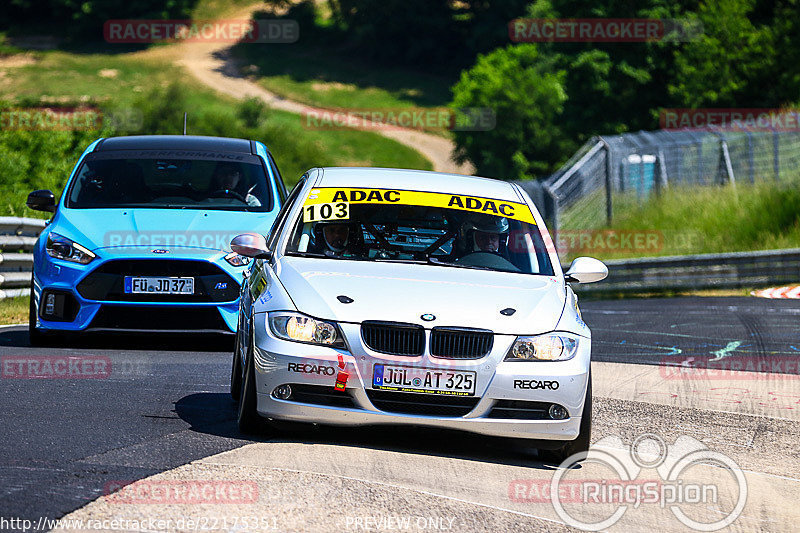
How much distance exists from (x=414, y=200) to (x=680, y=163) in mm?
21094

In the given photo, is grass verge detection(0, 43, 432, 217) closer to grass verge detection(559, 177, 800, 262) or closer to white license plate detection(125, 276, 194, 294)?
grass verge detection(559, 177, 800, 262)

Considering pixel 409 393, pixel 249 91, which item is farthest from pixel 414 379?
pixel 249 91

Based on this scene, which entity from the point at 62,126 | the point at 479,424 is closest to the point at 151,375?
the point at 479,424

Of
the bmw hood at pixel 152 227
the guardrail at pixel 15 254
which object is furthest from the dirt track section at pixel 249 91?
the bmw hood at pixel 152 227

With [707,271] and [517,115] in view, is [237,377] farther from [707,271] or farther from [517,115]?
[517,115]

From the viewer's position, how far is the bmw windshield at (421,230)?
7.77 meters

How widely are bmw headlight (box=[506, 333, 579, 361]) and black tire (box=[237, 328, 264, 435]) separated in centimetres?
136

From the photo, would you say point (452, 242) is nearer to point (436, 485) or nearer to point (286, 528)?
point (436, 485)

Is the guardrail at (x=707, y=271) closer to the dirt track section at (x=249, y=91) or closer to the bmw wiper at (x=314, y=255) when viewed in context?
the bmw wiper at (x=314, y=255)

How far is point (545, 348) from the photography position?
22.4 feet

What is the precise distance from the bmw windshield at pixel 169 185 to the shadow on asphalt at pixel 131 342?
3.83 ft

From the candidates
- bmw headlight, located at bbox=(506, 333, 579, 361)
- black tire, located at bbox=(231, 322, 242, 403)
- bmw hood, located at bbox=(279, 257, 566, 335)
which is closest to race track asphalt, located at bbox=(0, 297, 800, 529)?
black tire, located at bbox=(231, 322, 242, 403)

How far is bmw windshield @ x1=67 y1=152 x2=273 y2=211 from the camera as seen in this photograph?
37.1ft

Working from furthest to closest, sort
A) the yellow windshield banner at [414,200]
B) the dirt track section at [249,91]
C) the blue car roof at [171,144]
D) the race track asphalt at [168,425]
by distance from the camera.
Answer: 1. the dirt track section at [249,91]
2. the blue car roof at [171,144]
3. the yellow windshield banner at [414,200]
4. the race track asphalt at [168,425]
